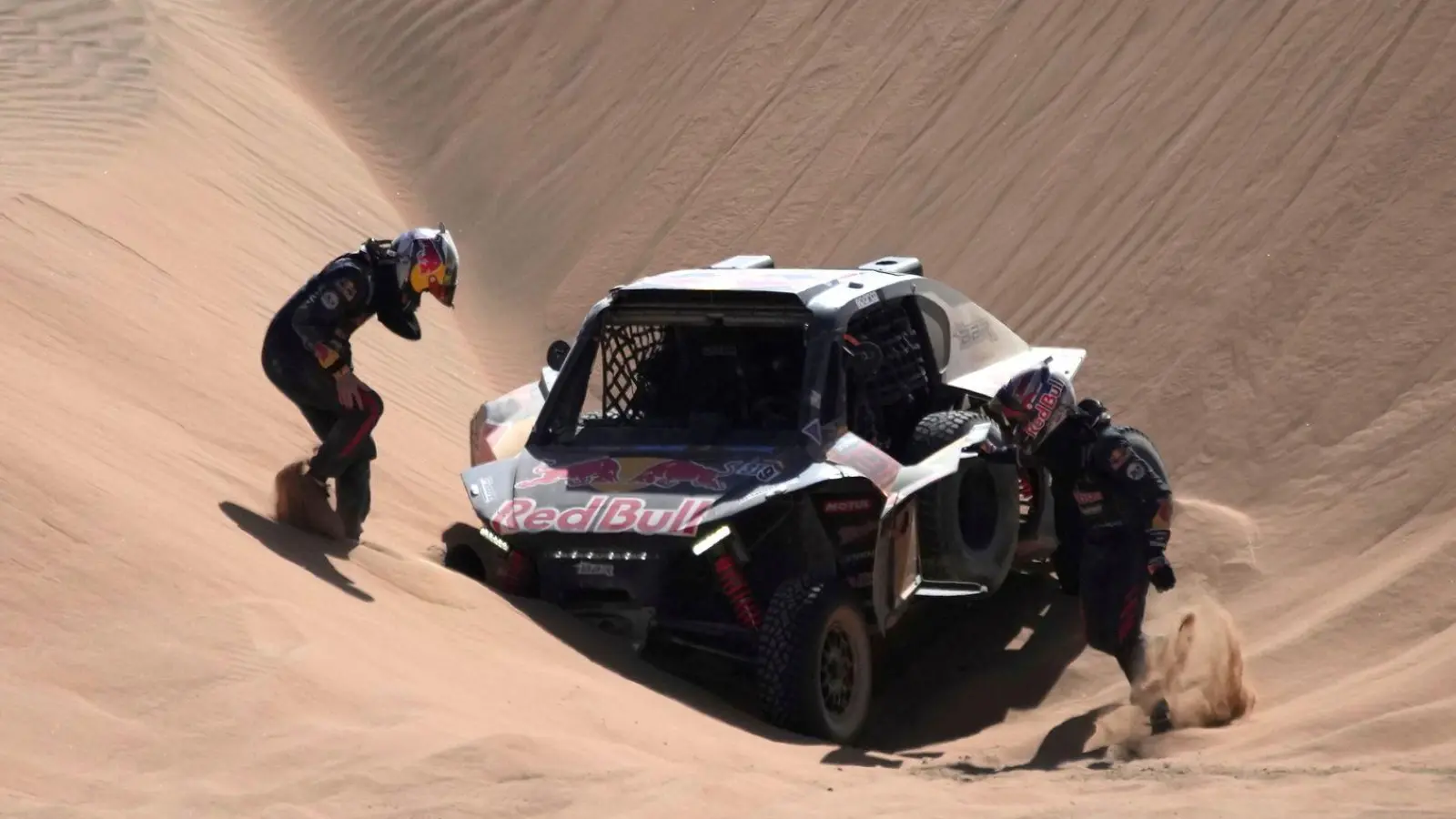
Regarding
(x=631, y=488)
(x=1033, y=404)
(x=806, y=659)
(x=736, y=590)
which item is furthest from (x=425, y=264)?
(x=1033, y=404)

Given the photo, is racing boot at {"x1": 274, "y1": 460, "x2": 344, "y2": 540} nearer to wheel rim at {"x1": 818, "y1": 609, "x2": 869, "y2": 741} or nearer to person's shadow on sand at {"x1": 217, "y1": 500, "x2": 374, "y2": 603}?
person's shadow on sand at {"x1": 217, "y1": 500, "x2": 374, "y2": 603}

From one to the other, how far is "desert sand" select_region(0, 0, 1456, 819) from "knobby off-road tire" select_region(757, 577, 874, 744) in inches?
6.4

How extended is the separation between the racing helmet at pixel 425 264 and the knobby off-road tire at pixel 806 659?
2284mm

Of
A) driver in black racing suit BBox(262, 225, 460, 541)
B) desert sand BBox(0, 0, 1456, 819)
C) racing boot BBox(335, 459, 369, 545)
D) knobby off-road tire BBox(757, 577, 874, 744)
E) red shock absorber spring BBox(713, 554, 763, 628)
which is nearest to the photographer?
desert sand BBox(0, 0, 1456, 819)

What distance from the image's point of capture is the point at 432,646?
338 inches

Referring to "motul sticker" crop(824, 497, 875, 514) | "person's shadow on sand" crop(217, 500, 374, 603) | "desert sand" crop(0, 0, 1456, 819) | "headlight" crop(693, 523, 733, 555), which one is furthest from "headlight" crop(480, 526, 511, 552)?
"motul sticker" crop(824, 497, 875, 514)

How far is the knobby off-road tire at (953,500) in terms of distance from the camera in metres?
9.80

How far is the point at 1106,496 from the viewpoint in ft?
30.7

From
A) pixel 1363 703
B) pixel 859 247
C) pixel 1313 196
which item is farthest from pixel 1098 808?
pixel 859 247

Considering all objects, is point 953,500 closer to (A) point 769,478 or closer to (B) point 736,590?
(A) point 769,478

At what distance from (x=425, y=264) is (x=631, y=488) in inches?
58.2

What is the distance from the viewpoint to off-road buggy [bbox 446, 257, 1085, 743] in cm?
908

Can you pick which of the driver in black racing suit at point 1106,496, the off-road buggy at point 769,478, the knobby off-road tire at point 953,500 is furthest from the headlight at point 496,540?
the driver in black racing suit at point 1106,496

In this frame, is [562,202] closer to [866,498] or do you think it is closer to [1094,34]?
[1094,34]
